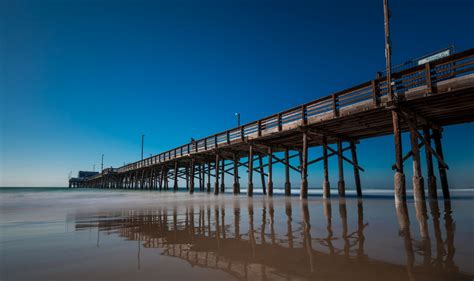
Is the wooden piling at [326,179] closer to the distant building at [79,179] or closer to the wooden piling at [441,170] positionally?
the wooden piling at [441,170]

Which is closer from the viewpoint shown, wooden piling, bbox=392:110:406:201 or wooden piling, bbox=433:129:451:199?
wooden piling, bbox=392:110:406:201

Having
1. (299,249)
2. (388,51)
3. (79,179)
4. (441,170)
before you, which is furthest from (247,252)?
(79,179)

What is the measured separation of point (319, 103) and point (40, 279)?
1236 cm

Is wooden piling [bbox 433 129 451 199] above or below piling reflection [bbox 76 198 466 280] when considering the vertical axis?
above

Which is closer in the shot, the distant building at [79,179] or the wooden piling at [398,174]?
the wooden piling at [398,174]

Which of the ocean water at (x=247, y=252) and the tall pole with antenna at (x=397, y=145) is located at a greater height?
the tall pole with antenna at (x=397, y=145)

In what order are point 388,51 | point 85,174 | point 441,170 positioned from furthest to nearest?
point 85,174 < point 441,170 < point 388,51

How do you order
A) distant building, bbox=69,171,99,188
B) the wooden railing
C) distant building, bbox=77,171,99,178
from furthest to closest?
distant building, bbox=77,171,99,178, distant building, bbox=69,171,99,188, the wooden railing

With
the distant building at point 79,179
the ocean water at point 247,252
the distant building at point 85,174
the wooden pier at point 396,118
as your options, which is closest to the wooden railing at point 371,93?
the wooden pier at point 396,118

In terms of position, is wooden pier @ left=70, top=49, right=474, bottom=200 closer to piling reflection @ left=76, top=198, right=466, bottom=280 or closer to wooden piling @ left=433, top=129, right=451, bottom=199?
wooden piling @ left=433, top=129, right=451, bottom=199

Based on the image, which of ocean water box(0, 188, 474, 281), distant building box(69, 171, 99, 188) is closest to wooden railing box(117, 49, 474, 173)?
ocean water box(0, 188, 474, 281)

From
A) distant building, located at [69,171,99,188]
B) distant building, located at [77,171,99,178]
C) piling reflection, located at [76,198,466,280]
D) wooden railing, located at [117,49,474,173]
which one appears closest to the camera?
piling reflection, located at [76,198,466,280]

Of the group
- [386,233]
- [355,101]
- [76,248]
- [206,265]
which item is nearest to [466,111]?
[355,101]

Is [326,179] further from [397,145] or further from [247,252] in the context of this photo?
[247,252]
